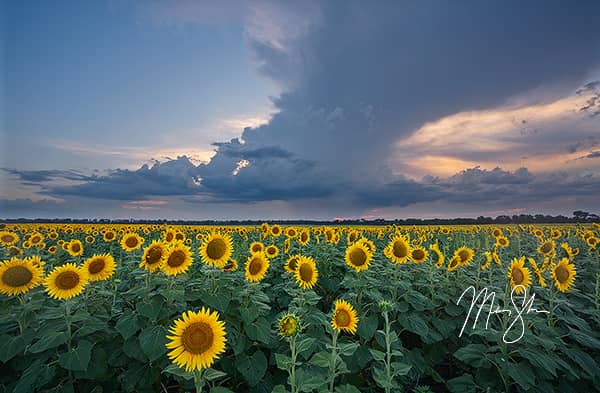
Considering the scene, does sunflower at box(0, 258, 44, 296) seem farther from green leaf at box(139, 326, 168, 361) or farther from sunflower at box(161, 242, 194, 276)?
green leaf at box(139, 326, 168, 361)

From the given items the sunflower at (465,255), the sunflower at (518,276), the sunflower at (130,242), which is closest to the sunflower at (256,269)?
the sunflower at (130,242)

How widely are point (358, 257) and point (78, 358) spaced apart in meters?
3.82

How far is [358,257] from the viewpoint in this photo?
5.68 metres

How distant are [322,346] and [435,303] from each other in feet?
7.52

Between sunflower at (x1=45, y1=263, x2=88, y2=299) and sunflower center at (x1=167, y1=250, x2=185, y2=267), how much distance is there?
1.01 m

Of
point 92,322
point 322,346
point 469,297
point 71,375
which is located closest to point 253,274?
point 322,346

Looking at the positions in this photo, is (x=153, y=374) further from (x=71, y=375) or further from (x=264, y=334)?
(x=264, y=334)

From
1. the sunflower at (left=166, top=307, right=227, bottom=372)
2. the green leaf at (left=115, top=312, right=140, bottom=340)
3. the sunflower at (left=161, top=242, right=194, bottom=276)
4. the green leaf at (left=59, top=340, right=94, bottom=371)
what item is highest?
the sunflower at (left=161, top=242, right=194, bottom=276)

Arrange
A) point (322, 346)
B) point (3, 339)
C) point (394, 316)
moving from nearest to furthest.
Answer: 1. point (3, 339)
2. point (322, 346)
3. point (394, 316)

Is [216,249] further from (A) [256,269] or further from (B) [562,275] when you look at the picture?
(B) [562,275]

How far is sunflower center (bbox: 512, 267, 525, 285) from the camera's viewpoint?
17.0 feet

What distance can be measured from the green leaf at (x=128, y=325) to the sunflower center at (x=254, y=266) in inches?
59.9

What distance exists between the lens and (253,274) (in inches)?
195

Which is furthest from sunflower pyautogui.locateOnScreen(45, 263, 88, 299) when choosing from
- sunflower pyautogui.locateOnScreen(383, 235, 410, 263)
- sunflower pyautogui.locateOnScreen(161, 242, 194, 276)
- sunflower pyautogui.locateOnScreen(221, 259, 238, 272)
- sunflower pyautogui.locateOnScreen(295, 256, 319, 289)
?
sunflower pyautogui.locateOnScreen(383, 235, 410, 263)
